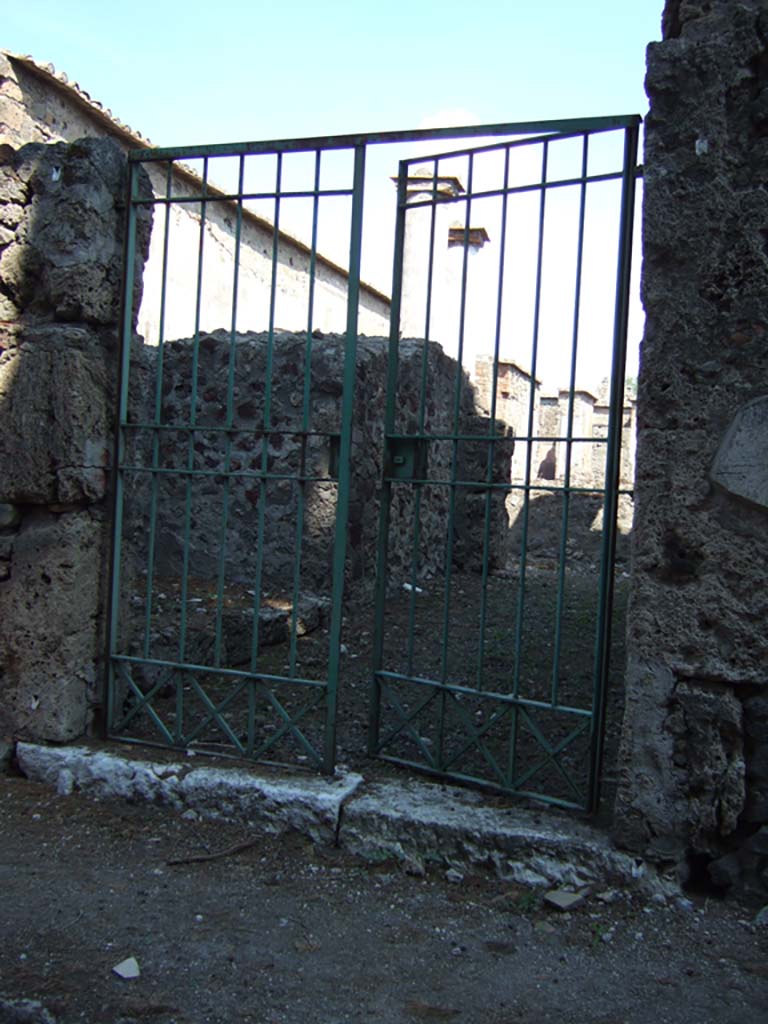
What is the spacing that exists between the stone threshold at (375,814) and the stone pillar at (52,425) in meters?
0.29

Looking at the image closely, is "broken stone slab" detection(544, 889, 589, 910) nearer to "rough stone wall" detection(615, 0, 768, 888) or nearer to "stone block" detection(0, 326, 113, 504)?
"rough stone wall" detection(615, 0, 768, 888)

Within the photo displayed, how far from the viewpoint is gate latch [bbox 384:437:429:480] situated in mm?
3633

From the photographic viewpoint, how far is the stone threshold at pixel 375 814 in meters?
3.01

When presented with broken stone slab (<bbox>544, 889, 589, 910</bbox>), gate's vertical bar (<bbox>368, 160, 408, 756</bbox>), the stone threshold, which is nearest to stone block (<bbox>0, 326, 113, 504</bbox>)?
the stone threshold

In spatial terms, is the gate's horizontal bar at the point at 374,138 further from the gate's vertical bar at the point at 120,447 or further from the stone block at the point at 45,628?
the stone block at the point at 45,628

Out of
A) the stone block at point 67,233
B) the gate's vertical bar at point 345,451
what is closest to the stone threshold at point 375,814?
the gate's vertical bar at point 345,451

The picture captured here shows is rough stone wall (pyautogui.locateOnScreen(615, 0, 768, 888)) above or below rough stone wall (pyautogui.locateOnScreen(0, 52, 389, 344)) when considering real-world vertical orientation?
below

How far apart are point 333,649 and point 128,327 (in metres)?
1.66

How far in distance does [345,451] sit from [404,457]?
256 millimetres

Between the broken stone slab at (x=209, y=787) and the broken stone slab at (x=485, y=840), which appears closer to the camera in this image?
the broken stone slab at (x=485, y=840)

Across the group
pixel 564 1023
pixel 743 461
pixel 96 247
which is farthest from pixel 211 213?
pixel 564 1023

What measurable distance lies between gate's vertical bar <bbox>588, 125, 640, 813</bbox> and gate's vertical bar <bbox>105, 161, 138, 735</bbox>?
2058 millimetres

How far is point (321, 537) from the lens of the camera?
6.59 m

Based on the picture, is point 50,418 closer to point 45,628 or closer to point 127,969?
point 45,628
